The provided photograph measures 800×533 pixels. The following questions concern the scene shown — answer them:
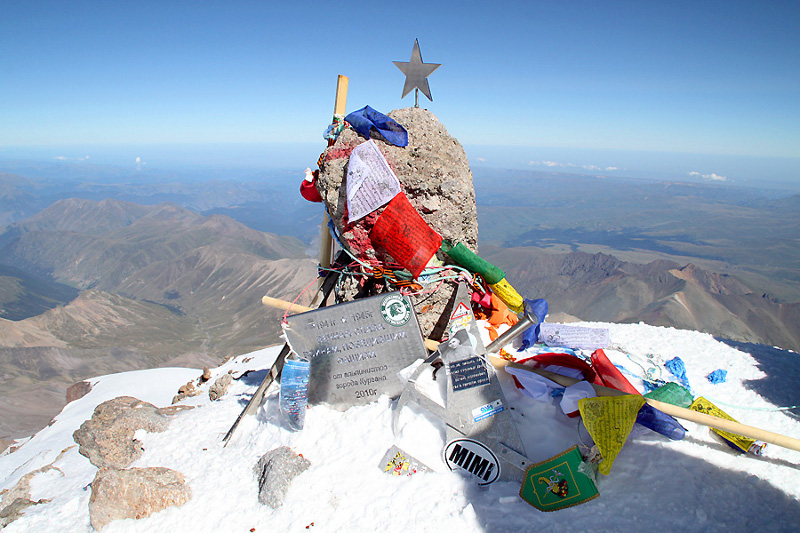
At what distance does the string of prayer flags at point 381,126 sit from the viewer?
20.8 feet

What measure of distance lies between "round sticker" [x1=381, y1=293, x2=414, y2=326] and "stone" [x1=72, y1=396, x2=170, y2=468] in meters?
4.86

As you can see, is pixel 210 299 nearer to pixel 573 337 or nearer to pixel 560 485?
pixel 573 337

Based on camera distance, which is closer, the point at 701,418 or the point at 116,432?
the point at 701,418

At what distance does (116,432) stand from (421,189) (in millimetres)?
6972

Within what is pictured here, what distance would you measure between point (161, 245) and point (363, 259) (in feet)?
680

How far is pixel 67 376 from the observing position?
58.8 m

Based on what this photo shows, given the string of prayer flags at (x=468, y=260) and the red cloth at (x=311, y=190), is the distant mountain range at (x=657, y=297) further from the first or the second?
the red cloth at (x=311, y=190)

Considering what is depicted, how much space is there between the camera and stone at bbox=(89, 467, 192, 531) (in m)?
4.46

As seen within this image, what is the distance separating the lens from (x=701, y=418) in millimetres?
4039

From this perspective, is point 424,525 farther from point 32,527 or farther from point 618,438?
point 32,527

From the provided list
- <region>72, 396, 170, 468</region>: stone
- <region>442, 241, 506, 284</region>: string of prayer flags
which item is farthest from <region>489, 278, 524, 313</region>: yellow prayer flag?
<region>72, 396, 170, 468</region>: stone

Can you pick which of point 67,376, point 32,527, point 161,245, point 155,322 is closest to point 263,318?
point 155,322

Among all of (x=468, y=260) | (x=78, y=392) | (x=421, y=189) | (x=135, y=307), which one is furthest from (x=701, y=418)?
(x=135, y=307)

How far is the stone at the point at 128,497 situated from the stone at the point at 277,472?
0.98 meters
